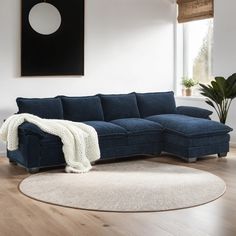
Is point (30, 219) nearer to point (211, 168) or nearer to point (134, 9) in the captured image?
point (211, 168)

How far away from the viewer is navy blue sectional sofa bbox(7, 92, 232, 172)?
493 centimetres

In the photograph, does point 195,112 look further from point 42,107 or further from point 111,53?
point 42,107

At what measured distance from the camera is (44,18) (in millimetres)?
6059

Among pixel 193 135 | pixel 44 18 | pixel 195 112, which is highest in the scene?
pixel 44 18

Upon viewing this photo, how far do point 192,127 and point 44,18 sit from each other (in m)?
2.53

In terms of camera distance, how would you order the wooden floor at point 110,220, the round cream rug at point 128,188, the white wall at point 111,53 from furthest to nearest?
the white wall at point 111,53 → the round cream rug at point 128,188 → the wooden floor at point 110,220

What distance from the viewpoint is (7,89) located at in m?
5.95

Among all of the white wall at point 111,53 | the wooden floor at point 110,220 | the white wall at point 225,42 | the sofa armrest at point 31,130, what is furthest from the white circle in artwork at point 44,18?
the wooden floor at point 110,220

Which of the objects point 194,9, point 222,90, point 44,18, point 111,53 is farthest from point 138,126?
point 194,9

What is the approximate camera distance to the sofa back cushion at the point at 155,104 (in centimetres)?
630

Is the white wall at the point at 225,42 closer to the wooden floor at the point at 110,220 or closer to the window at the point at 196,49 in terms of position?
the window at the point at 196,49

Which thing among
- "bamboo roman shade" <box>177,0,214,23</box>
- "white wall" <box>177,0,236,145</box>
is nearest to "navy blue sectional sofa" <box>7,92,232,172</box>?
"white wall" <box>177,0,236,145</box>

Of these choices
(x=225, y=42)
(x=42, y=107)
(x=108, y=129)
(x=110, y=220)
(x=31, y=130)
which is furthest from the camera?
(x=225, y=42)

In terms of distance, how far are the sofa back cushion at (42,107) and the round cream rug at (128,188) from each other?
3.05 ft
